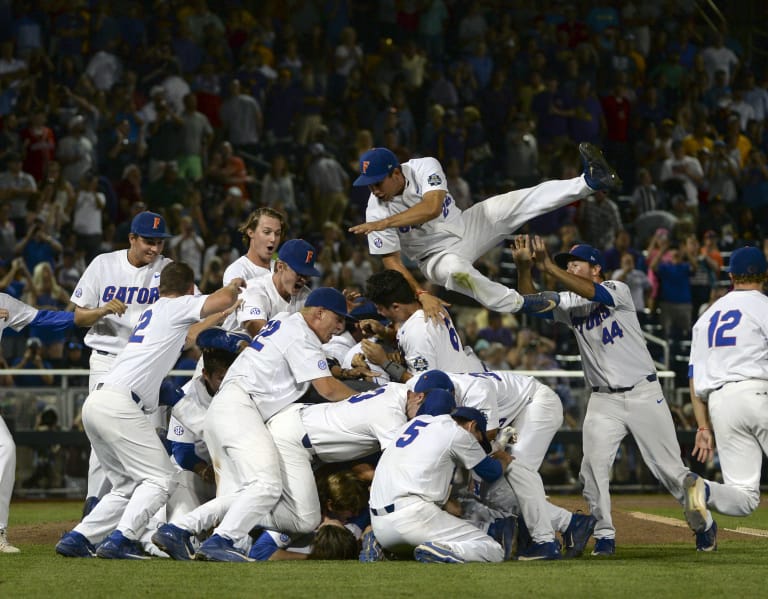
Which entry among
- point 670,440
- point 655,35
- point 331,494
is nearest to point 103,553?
point 331,494

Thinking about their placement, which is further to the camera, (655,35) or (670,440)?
(655,35)

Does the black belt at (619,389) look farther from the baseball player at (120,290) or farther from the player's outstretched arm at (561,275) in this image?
the baseball player at (120,290)

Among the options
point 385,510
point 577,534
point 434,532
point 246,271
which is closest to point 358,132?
point 246,271

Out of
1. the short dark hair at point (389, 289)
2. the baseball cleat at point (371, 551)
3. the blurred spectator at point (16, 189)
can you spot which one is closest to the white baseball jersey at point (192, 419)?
the short dark hair at point (389, 289)

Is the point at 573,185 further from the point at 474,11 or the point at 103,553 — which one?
the point at 474,11

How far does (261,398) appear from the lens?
31.0 feet

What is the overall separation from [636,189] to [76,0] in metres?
9.30

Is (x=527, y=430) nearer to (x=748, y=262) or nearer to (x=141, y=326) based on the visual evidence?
(x=748, y=262)

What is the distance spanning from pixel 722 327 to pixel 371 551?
3185 millimetres

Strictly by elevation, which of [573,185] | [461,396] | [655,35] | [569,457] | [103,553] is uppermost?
[655,35]

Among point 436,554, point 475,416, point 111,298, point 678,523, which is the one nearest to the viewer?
point 436,554

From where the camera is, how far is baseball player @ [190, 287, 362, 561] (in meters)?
8.81

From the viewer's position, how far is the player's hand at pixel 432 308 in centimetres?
970

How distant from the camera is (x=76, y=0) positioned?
20.3 meters
